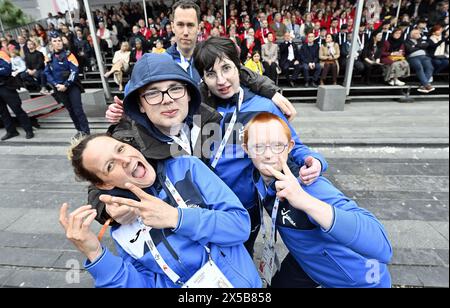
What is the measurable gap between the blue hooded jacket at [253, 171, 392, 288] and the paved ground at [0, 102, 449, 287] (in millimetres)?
263

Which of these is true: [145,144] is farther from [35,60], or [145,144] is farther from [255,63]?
[35,60]

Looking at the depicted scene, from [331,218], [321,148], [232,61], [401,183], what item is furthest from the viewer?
[321,148]

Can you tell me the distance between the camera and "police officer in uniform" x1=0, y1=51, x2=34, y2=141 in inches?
226

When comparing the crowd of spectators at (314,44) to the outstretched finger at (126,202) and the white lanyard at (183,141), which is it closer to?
the white lanyard at (183,141)

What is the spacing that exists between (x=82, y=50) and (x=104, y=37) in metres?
1.08

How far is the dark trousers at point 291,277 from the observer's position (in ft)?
5.58

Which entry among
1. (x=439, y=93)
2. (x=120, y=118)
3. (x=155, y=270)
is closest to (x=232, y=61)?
(x=120, y=118)

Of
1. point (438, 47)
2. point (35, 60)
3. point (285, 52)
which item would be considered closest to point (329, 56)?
point (285, 52)

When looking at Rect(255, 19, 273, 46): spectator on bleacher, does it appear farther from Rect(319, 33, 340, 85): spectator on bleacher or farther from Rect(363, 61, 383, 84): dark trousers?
Rect(363, 61, 383, 84): dark trousers

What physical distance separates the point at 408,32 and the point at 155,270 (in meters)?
10.2

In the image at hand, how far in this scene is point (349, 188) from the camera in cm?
380

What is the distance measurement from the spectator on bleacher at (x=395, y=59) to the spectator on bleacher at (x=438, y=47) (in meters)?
0.81

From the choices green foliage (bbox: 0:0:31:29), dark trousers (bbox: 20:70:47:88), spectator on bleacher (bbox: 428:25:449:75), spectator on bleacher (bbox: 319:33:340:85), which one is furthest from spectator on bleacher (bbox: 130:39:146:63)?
green foliage (bbox: 0:0:31:29)
